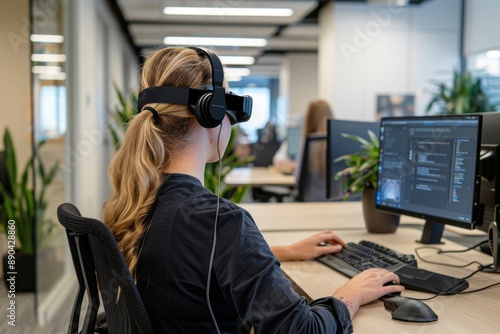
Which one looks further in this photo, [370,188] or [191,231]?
[370,188]

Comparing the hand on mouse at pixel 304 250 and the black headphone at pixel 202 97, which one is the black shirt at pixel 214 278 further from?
the hand on mouse at pixel 304 250

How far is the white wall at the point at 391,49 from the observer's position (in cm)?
640

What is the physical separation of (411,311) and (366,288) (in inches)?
4.6

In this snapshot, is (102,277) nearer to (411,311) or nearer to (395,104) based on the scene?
(411,311)

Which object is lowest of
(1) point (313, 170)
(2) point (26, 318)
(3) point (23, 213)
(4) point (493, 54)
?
(2) point (26, 318)

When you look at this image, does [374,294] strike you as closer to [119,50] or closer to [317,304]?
[317,304]

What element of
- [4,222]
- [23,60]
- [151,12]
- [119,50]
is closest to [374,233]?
[23,60]

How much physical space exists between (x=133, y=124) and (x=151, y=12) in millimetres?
6075

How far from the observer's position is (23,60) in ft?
8.73

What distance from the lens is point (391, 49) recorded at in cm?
643

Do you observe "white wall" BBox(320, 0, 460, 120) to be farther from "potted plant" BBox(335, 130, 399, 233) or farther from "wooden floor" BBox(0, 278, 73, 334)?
"potted plant" BBox(335, 130, 399, 233)

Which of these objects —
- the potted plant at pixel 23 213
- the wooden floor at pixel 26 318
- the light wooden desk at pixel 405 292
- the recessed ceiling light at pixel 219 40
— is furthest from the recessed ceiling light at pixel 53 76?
the recessed ceiling light at pixel 219 40

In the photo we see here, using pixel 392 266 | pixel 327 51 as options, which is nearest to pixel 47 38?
pixel 392 266

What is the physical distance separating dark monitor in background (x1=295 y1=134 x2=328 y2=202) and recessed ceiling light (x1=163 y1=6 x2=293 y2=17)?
3559 millimetres
